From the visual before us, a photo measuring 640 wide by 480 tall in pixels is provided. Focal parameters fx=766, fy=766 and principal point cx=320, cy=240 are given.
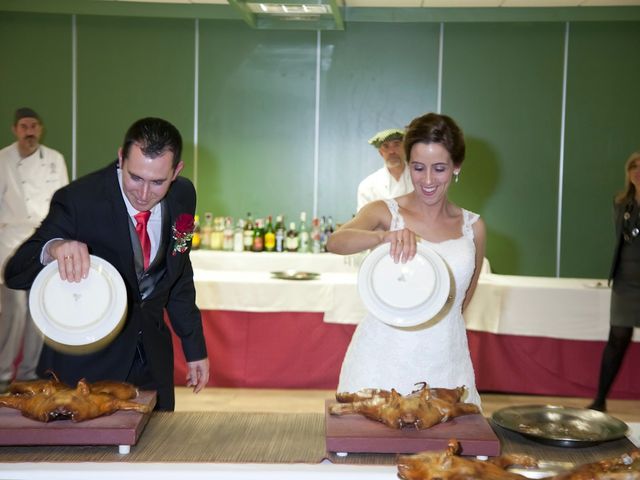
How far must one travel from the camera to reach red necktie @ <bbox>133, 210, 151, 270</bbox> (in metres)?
2.16

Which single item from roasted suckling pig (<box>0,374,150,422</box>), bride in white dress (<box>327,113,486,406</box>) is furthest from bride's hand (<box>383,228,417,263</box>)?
roasted suckling pig (<box>0,374,150,422</box>)

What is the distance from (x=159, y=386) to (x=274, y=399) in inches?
99.1

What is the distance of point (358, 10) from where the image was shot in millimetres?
6156

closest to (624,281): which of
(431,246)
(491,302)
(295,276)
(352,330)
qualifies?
(491,302)

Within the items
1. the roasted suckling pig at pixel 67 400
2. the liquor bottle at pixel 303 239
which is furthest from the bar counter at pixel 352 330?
the roasted suckling pig at pixel 67 400

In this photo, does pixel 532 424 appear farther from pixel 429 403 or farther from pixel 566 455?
pixel 429 403

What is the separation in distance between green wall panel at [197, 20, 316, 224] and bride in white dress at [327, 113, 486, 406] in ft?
13.3

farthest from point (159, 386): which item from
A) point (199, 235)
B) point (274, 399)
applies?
point (199, 235)

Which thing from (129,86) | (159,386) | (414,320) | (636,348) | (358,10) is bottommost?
(636,348)

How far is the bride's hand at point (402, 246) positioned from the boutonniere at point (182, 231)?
0.64m

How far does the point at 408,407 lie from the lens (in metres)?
1.70

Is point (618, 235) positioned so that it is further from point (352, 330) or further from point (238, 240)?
point (238, 240)

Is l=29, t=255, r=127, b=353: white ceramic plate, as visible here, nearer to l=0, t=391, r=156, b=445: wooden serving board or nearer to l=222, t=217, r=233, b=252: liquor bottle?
l=0, t=391, r=156, b=445: wooden serving board

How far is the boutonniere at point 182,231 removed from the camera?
2186 millimetres
